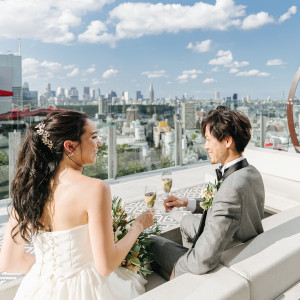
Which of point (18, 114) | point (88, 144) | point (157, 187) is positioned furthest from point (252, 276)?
point (18, 114)

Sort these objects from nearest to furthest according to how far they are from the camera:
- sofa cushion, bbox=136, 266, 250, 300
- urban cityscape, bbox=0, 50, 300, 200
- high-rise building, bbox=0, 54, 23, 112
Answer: sofa cushion, bbox=136, 266, 250, 300
urban cityscape, bbox=0, 50, 300, 200
high-rise building, bbox=0, 54, 23, 112

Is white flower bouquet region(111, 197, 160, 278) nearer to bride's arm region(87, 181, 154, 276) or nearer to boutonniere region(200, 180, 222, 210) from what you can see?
bride's arm region(87, 181, 154, 276)

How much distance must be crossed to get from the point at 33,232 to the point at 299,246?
1.10 metres

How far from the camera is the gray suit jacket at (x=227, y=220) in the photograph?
106 centimetres

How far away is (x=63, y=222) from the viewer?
3.37ft

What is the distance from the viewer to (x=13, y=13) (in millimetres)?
21312

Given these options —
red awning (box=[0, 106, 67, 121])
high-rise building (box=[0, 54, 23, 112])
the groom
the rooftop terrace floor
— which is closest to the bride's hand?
the groom

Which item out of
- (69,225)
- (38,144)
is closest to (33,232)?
(69,225)

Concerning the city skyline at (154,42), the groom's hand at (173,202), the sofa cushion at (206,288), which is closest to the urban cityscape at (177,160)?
the sofa cushion at (206,288)

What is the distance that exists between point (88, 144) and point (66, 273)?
505 mm

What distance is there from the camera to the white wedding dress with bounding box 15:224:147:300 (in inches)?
40.0

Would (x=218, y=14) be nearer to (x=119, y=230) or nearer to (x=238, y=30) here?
(x=238, y=30)

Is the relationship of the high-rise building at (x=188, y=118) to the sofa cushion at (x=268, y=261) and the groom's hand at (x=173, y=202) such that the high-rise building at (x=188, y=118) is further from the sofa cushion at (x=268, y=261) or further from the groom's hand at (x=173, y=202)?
the sofa cushion at (x=268, y=261)

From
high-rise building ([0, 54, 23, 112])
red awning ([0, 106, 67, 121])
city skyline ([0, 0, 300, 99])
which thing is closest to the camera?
red awning ([0, 106, 67, 121])
